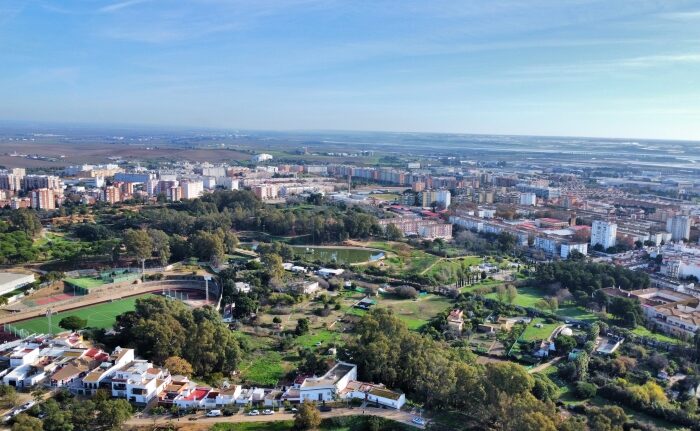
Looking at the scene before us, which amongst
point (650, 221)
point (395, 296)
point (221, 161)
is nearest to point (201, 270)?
point (395, 296)

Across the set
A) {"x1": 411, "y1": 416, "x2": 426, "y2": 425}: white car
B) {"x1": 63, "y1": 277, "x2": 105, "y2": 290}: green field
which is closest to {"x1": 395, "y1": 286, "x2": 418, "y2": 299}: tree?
{"x1": 411, "y1": 416, "x2": 426, "y2": 425}: white car

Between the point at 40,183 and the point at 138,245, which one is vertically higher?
the point at 40,183

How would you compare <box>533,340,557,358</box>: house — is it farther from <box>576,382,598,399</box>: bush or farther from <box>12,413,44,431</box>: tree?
<box>12,413,44,431</box>: tree

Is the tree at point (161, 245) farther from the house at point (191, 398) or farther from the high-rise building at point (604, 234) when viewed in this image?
the high-rise building at point (604, 234)

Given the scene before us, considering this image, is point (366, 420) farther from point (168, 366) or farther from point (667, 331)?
point (667, 331)

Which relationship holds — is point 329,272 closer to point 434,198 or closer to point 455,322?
point 455,322

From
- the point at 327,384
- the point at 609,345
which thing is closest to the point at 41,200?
the point at 327,384

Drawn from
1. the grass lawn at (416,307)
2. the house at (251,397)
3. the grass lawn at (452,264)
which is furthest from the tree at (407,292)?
the house at (251,397)
